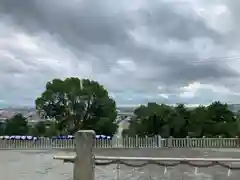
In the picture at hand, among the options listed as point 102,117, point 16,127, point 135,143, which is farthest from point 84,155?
point 102,117

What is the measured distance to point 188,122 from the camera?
23.6m

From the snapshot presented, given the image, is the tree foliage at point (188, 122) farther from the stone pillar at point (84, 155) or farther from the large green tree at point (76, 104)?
the stone pillar at point (84, 155)

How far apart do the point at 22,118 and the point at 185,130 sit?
10023 millimetres

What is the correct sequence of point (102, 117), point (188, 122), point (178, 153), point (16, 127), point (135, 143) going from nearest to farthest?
1. point (178, 153)
2. point (135, 143)
3. point (188, 122)
4. point (16, 127)
5. point (102, 117)

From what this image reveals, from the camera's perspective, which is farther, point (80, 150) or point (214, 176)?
point (214, 176)

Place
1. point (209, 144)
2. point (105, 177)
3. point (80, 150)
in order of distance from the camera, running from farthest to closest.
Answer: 1. point (209, 144)
2. point (105, 177)
3. point (80, 150)

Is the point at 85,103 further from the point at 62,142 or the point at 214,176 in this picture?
the point at 214,176

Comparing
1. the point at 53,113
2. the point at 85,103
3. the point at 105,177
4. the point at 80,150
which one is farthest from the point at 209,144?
the point at 80,150

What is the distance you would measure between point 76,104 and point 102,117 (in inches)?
73.3

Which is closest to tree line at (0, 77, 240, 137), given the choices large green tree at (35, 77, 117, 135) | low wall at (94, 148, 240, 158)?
large green tree at (35, 77, 117, 135)

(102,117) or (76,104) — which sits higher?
(76,104)

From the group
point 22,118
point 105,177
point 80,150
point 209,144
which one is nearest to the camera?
point 80,150

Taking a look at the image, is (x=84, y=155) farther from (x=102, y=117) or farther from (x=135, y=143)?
(x=102, y=117)

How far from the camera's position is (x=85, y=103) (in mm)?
26688
